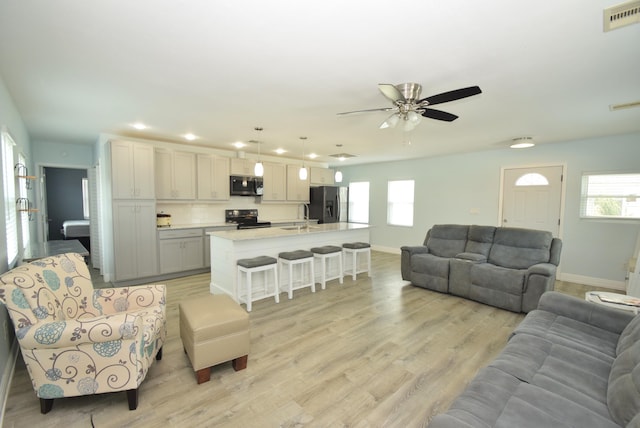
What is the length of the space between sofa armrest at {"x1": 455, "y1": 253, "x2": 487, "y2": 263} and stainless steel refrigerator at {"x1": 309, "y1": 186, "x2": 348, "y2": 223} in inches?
141

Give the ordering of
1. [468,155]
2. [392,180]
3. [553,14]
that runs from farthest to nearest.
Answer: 1. [392,180]
2. [468,155]
3. [553,14]

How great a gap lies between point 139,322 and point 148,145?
3.79 m

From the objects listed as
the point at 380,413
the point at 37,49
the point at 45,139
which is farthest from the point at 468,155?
the point at 45,139

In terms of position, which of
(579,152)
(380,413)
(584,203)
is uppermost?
(579,152)

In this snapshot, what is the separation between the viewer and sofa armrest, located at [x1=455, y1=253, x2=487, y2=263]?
13.4 feet

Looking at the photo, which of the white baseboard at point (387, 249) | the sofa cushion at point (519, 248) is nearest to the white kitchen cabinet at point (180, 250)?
the white baseboard at point (387, 249)

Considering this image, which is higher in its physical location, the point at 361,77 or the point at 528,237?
the point at 361,77

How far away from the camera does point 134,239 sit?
15.1 feet

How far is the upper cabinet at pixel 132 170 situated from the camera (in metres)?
4.43

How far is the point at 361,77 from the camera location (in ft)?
7.94

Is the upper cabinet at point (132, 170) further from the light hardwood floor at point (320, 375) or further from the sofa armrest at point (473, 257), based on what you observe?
the sofa armrest at point (473, 257)

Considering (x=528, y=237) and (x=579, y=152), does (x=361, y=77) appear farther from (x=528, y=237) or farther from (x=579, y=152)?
(x=579, y=152)

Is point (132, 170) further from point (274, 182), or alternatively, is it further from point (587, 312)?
point (587, 312)

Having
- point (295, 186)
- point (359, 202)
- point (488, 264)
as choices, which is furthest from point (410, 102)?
point (359, 202)
